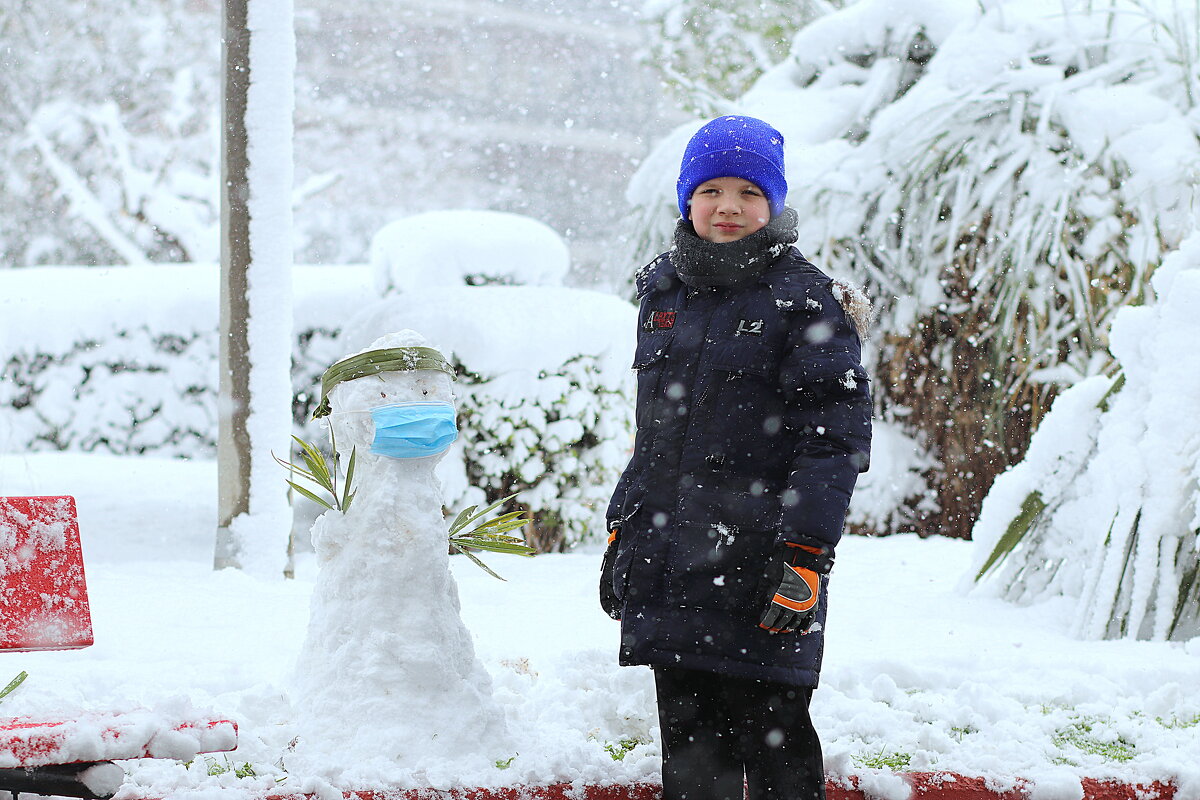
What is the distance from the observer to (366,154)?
2759cm

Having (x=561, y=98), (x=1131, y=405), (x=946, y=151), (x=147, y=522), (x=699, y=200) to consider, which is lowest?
(x=147, y=522)

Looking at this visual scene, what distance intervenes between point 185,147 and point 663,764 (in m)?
20.4

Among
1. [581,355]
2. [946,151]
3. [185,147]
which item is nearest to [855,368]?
[581,355]

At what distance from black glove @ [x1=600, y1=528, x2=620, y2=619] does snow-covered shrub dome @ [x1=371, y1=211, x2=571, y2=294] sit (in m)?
3.95

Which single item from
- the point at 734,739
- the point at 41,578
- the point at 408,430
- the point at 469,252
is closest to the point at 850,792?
the point at 734,739

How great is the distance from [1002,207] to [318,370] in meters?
3.80

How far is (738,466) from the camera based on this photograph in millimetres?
2078

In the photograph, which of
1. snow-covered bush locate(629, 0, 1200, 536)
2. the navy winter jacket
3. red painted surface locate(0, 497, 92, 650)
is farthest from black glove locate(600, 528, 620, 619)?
snow-covered bush locate(629, 0, 1200, 536)

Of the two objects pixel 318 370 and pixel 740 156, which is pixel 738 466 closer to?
pixel 740 156

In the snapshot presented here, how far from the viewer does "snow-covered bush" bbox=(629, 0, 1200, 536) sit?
612cm

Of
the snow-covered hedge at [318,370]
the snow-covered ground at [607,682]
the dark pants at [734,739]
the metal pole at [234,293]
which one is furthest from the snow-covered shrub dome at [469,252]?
the dark pants at [734,739]

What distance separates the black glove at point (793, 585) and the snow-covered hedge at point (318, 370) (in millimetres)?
3391

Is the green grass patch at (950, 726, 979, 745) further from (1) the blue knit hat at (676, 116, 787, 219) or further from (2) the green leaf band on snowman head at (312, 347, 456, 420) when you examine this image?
(2) the green leaf band on snowman head at (312, 347, 456, 420)

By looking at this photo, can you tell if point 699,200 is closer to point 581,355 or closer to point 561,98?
point 581,355
